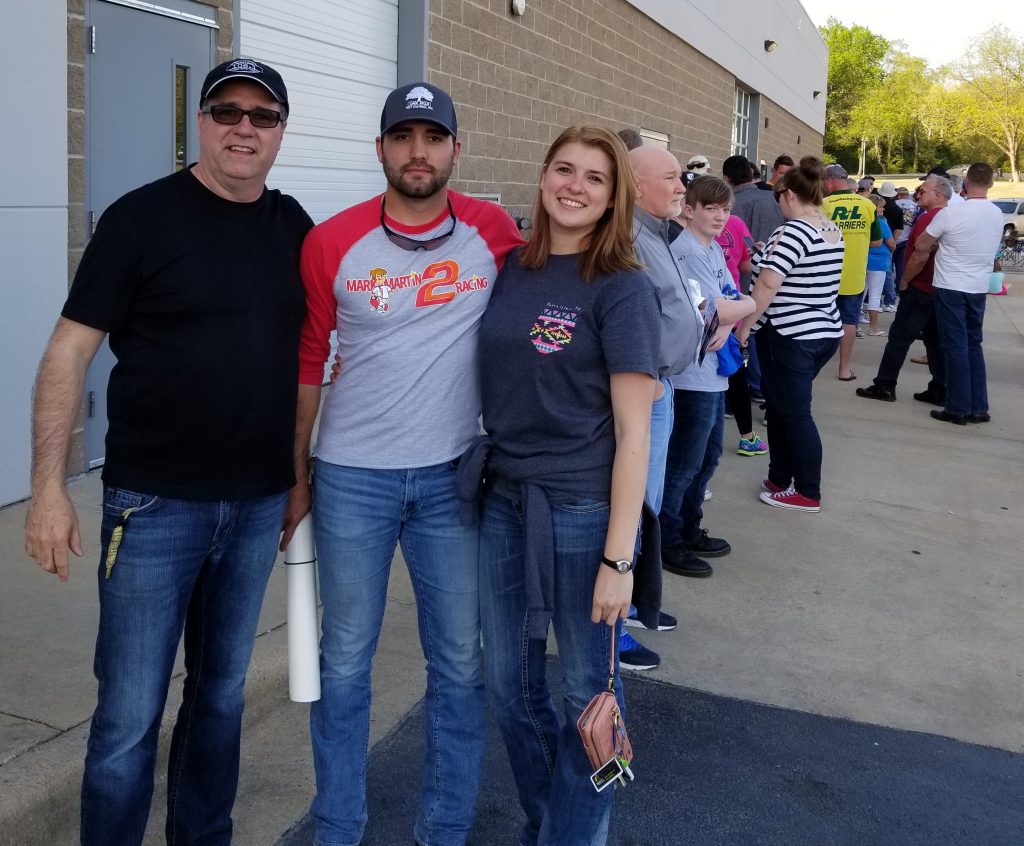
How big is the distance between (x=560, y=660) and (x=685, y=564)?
8.52 feet

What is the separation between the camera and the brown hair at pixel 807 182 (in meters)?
5.99

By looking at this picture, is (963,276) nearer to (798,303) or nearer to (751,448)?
(751,448)

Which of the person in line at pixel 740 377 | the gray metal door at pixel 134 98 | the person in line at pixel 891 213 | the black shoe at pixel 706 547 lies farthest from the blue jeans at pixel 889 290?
the gray metal door at pixel 134 98

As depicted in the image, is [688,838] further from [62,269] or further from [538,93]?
[538,93]

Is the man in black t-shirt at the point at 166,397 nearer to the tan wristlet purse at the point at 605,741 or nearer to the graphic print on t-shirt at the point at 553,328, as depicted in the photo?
the graphic print on t-shirt at the point at 553,328

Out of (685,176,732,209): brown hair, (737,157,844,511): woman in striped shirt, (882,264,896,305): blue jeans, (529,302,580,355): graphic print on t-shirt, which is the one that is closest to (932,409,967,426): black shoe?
(737,157,844,511): woman in striped shirt

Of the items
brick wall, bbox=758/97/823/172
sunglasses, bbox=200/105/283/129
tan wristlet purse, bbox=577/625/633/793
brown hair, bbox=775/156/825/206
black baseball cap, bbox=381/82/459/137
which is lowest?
tan wristlet purse, bbox=577/625/633/793

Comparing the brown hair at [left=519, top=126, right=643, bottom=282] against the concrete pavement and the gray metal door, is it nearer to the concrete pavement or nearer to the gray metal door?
the concrete pavement

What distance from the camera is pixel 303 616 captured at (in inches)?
111

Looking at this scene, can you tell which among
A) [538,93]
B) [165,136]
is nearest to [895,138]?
[538,93]

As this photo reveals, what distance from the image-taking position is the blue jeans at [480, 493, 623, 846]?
8.67 feet

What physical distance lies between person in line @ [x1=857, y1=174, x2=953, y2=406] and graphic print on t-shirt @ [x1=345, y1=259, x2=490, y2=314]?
25.5 feet

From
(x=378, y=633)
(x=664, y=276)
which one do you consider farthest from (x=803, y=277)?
(x=378, y=633)

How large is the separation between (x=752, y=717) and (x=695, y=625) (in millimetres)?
844
